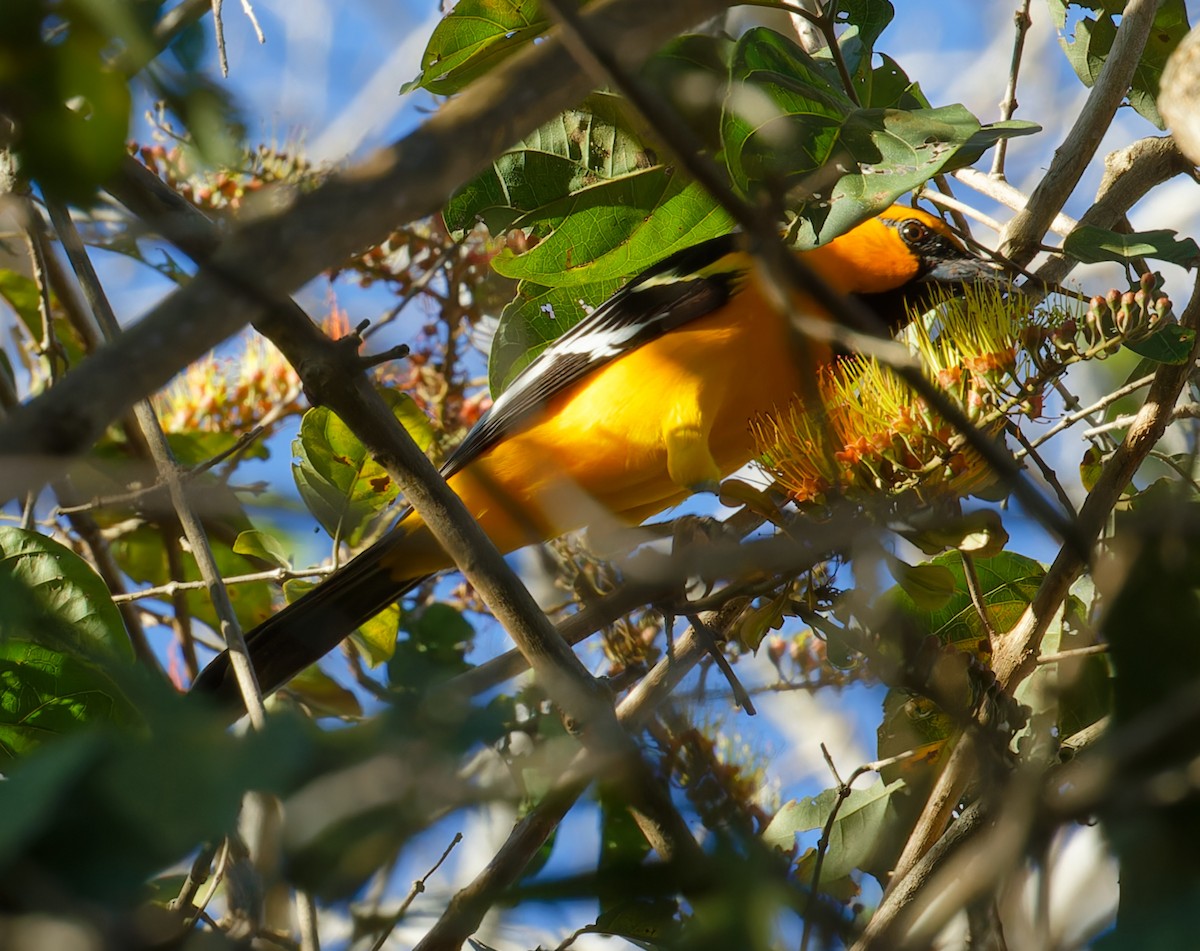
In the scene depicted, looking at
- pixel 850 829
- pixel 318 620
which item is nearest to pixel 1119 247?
pixel 850 829

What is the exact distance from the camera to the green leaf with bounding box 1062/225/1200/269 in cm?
198

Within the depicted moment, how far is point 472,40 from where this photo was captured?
Result: 241 cm

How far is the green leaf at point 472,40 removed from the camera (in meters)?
2.38

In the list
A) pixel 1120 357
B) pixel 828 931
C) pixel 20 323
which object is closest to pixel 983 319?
pixel 828 931

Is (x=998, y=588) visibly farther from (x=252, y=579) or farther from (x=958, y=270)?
(x=252, y=579)

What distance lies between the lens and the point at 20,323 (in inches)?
158

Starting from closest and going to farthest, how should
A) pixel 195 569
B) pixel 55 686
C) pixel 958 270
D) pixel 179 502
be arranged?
1. pixel 179 502
2. pixel 55 686
3. pixel 958 270
4. pixel 195 569

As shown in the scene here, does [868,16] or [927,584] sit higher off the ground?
[868,16]

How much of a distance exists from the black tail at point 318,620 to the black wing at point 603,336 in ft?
1.11

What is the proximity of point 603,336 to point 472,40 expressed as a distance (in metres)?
0.93

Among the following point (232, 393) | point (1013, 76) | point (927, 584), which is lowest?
point (927, 584)

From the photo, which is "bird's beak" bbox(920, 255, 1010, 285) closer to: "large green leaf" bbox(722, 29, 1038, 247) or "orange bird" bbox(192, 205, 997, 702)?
"orange bird" bbox(192, 205, 997, 702)

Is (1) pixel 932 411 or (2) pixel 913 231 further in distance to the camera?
(2) pixel 913 231

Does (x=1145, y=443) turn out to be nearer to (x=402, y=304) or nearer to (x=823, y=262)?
(x=823, y=262)
